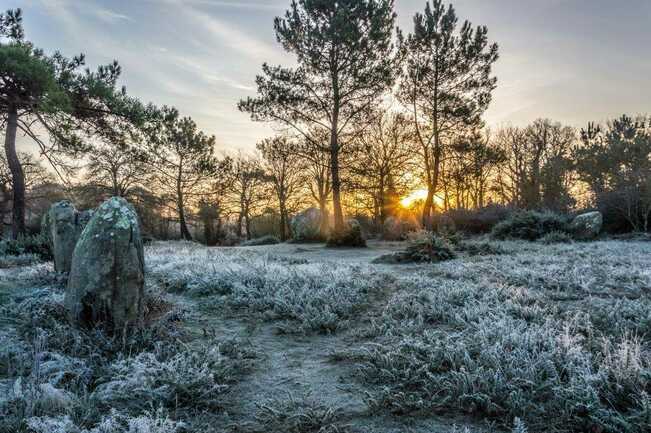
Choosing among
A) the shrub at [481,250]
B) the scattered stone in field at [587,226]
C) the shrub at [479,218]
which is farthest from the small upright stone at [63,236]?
the shrub at [479,218]

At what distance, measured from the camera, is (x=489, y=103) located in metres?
16.9

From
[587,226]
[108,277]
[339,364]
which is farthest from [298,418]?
[587,226]

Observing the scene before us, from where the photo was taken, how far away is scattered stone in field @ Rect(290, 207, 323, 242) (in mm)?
20828

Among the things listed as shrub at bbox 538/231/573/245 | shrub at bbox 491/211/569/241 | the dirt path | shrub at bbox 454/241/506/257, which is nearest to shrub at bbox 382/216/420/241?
shrub at bbox 491/211/569/241

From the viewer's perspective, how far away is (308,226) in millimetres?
21266

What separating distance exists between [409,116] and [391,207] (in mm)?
6583

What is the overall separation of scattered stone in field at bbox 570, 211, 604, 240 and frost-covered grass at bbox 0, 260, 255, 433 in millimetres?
16641

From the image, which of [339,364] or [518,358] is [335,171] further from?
[518,358]

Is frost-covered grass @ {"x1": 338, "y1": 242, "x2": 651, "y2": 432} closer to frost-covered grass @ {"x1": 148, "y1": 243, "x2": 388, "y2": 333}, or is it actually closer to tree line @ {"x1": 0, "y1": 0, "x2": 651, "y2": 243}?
frost-covered grass @ {"x1": 148, "y1": 243, "x2": 388, "y2": 333}

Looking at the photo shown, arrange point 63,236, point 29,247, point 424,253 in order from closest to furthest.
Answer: point 63,236 < point 424,253 < point 29,247

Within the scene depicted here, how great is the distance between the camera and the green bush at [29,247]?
30.2ft

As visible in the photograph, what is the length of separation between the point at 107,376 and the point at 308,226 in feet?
Answer: 61.0

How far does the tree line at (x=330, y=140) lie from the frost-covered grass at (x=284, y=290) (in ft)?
25.5

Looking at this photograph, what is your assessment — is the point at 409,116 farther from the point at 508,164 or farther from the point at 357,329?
the point at 357,329
